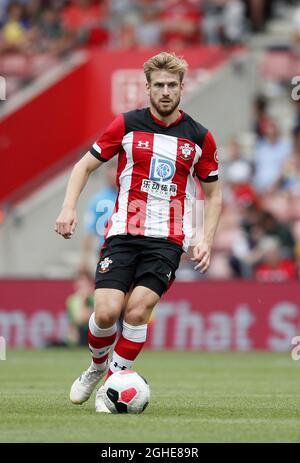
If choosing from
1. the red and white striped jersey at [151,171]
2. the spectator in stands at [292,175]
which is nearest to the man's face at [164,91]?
the red and white striped jersey at [151,171]

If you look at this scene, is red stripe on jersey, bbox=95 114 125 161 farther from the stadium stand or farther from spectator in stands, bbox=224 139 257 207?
spectator in stands, bbox=224 139 257 207

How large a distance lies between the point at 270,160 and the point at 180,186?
40.9 ft

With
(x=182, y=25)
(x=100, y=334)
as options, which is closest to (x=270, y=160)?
(x=182, y=25)

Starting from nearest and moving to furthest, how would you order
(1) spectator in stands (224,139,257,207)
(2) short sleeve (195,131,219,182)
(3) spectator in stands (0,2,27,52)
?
1. (2) short sleeve (195,131,219,182)
2. (1) spectator in stands (224,139,257,207)
3. (3) spectator in stands (0,2,27,52)

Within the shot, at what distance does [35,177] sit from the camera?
24.3 m

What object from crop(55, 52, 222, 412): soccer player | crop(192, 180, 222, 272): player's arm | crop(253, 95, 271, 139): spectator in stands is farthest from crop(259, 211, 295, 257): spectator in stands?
crop(55, 52, 222, 412): soccer player

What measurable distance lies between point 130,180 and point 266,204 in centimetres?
1188

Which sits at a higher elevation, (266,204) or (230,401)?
(266,204)

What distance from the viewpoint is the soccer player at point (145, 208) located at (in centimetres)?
918

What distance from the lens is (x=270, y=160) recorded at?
21.8 m

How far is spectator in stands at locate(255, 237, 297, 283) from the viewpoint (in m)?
19.2
